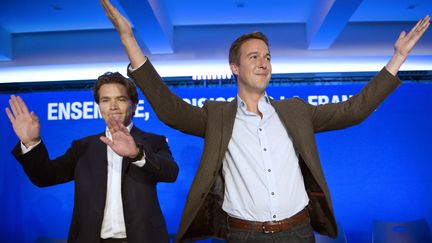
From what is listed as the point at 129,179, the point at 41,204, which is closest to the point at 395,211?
the point at 129,179

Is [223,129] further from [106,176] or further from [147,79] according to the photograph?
[106,176]

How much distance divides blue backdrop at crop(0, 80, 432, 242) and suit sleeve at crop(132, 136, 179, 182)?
2175 mm

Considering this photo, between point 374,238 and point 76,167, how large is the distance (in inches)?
123

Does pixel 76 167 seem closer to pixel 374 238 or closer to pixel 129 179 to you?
→ pixel 129 179

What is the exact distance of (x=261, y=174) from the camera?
5.35 ft

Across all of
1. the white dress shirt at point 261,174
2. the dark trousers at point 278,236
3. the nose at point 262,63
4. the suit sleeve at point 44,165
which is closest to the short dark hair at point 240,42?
the nose at point 262,63

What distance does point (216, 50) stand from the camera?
5789 millimetres

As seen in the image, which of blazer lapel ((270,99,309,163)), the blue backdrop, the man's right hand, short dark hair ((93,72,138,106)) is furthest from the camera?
the blue backdrop

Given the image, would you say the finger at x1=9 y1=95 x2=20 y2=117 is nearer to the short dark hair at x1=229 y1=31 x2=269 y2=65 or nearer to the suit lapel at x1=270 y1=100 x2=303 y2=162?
the short dark hair at x1=229 y1=31 x2=269 y2=65

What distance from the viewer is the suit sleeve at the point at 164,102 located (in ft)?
4.71

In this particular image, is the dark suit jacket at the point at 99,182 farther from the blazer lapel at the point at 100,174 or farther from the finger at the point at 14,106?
the finger at the point at 14,106

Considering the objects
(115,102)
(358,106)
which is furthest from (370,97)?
(115,102)

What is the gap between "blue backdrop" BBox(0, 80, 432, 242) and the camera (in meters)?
4.08

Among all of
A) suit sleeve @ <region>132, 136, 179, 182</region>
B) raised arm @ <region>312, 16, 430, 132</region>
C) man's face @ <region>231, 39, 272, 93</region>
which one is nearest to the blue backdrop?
suit sleeve @ <region>132, 136, 179, 182</region>
